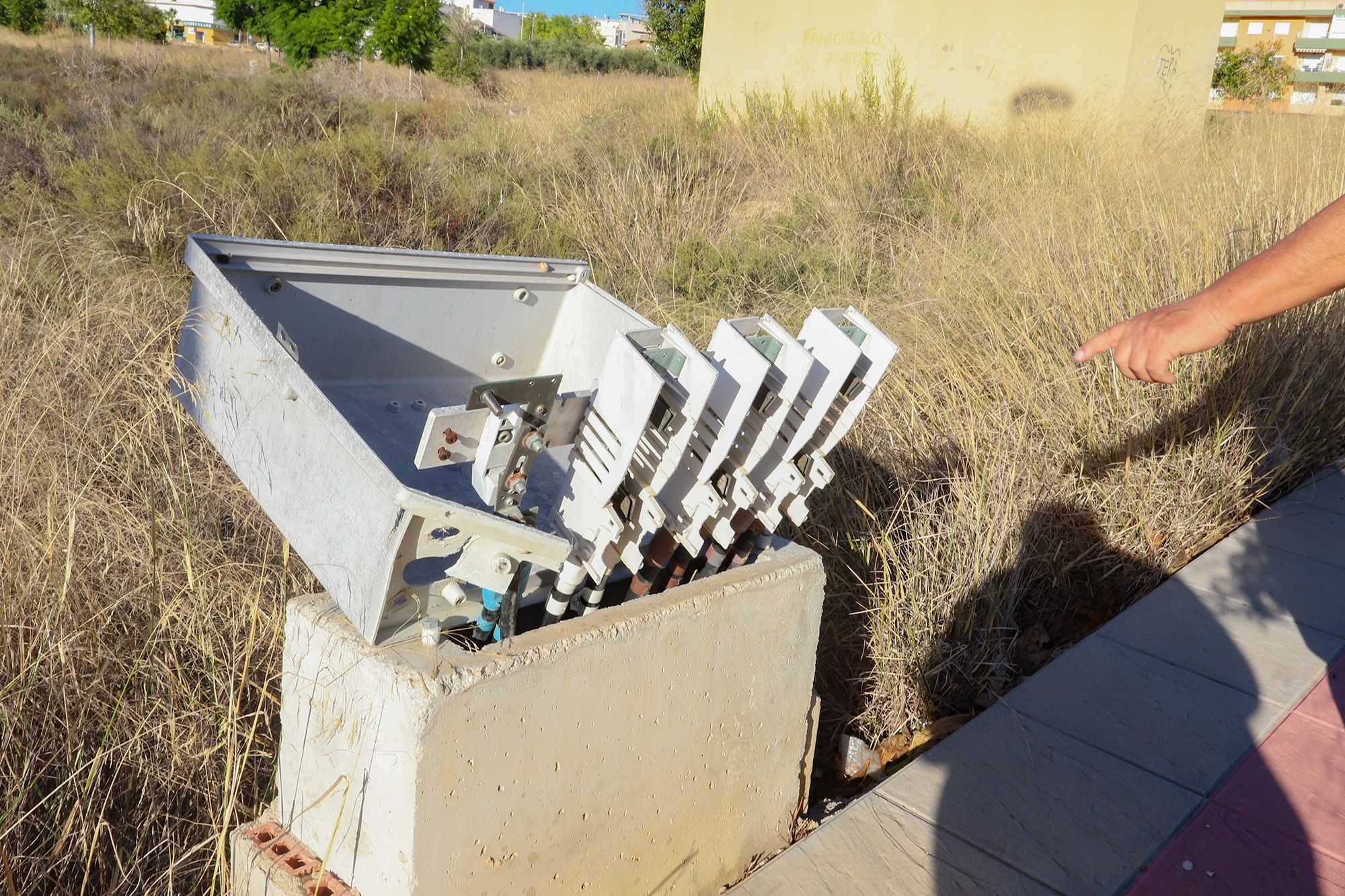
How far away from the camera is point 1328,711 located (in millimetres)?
2592

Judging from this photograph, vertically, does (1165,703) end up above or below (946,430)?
below

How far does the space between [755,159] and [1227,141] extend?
402 centimetres

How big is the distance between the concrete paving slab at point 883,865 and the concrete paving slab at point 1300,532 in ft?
7.21

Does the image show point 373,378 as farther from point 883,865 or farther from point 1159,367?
point 1159,367

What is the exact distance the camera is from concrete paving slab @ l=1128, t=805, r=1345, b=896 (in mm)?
1938

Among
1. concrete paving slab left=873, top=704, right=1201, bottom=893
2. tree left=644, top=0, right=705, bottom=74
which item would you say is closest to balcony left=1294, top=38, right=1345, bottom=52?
tree left=644, top=0, right=705, bottom=74

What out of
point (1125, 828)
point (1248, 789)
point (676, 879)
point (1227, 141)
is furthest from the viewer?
point (1227, 141)

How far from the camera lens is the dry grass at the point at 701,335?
1956 millimetres

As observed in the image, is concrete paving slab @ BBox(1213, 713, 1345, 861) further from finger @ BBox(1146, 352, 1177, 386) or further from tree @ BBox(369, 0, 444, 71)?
tree @ BBox(369, 0, 444, 71)

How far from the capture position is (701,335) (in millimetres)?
4410

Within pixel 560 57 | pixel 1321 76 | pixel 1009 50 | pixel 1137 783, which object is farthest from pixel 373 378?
pixel 1321 76

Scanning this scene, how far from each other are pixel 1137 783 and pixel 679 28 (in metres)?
24.5

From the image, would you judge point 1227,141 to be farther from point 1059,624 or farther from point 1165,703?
point 1165,703

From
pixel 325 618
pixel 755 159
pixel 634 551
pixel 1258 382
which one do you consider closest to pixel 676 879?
pixel 634 551
